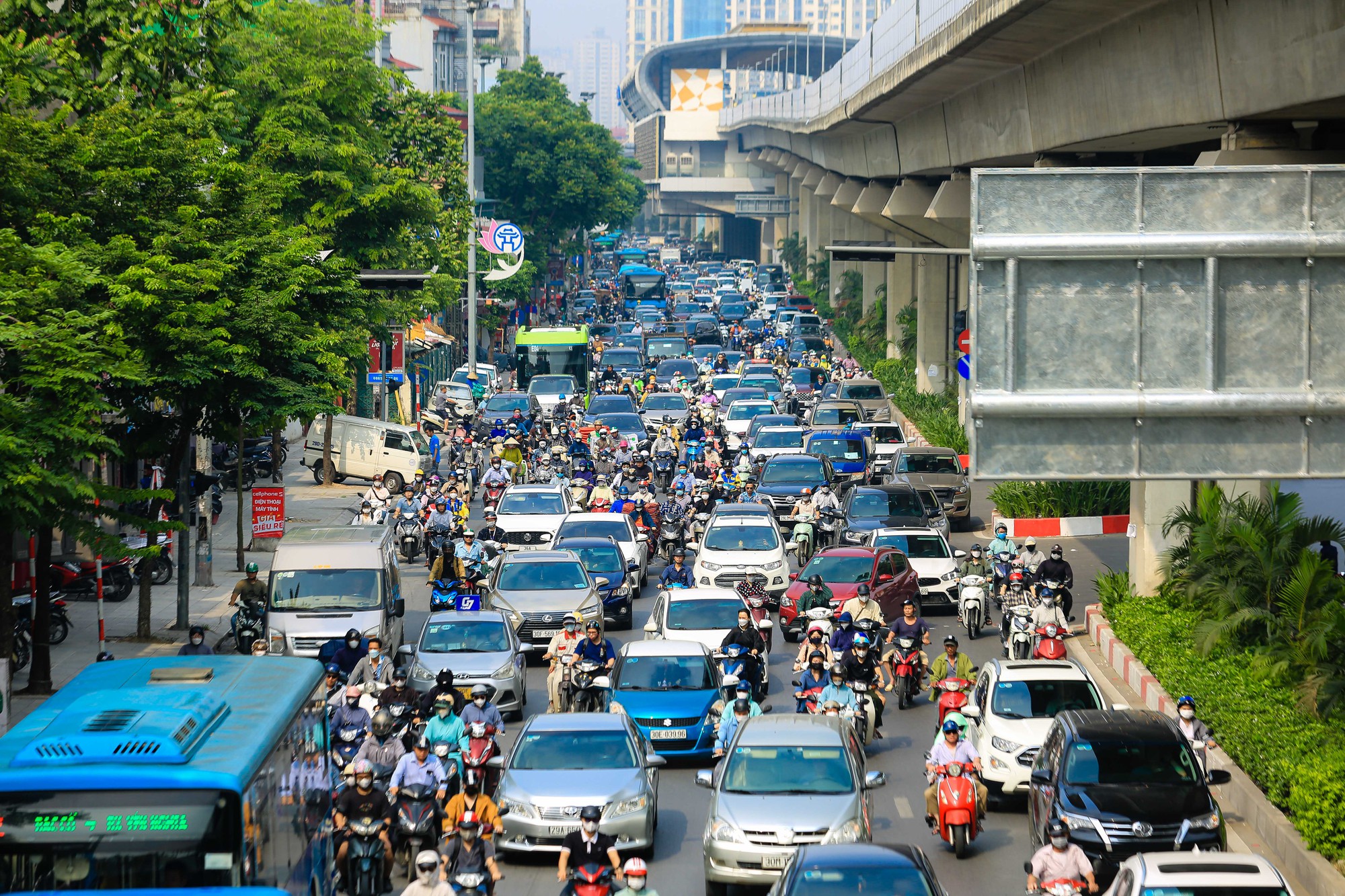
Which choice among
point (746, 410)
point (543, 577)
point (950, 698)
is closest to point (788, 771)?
point (950, 698)

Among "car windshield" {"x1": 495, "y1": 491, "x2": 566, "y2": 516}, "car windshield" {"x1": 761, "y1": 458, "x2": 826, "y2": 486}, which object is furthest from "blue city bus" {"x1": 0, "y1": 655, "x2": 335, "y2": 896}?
"car windshield" {"x1": 761, "y1": 458, "x2": 826, "y2": 486}

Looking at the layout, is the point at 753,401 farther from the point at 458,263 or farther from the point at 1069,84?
the point at 1069,84

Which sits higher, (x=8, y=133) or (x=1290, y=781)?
(x=8, y=133)

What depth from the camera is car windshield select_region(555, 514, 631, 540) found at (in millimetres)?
30641

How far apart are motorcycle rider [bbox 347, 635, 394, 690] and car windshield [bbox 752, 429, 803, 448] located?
907 inches

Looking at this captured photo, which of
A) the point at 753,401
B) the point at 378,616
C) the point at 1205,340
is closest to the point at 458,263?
the point at 753,401

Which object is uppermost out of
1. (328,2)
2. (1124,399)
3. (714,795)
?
(328,2)

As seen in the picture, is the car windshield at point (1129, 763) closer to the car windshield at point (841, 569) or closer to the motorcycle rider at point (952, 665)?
the motorcycle rider at point (952, 665)

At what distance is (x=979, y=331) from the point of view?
11375 millimetres

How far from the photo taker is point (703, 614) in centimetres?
2339

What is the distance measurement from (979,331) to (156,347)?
48.4ft

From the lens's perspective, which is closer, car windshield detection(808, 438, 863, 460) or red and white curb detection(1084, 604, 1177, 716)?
red and white curb detection(1084, 604, 1177, 716)

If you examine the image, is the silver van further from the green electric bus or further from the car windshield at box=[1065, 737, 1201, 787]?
the green electric bus

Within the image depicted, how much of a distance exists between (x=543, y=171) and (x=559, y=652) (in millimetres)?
77052
